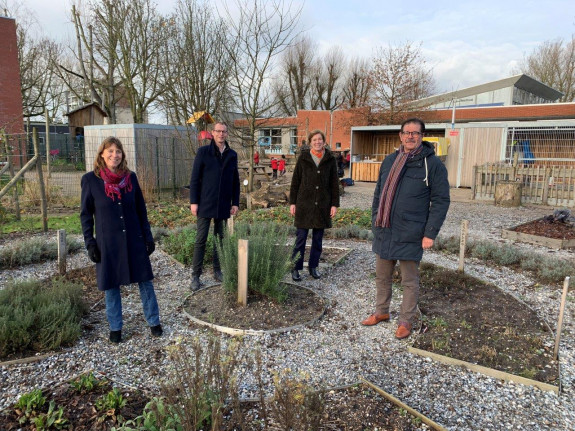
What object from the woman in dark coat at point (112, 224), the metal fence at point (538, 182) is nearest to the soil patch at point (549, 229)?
the metal fence at point (538, 182)

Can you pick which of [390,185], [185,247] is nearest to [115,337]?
[185,247]

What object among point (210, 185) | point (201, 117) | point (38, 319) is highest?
point (201, 117)

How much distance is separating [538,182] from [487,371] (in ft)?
37.3

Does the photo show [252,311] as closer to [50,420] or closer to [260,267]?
[260,267]

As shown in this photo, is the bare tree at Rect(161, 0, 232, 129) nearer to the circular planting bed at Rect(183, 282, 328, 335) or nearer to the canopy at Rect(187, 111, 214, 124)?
the canopy at Rect(187, 111, 214, 124)

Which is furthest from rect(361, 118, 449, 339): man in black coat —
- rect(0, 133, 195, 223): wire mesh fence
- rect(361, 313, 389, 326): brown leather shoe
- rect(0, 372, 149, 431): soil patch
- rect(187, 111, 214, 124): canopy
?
rect(187, 111, 214, 124): canopy

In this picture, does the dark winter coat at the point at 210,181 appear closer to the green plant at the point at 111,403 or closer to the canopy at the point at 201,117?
the green plant at the point at 111,403

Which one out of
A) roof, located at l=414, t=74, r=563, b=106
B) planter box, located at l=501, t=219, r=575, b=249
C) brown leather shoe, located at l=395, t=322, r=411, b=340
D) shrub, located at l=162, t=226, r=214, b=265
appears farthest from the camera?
roof, located at l=414, t=74, r=563, b=106

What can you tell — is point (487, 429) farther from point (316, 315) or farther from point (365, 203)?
point (365, 203)

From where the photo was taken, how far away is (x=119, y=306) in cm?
345

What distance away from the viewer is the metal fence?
12078 mm

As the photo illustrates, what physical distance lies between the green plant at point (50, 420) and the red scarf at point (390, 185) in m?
2.68

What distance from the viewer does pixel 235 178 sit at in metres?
4.90

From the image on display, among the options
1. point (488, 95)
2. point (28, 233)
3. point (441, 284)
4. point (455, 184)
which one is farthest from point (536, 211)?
point (488, 95)
